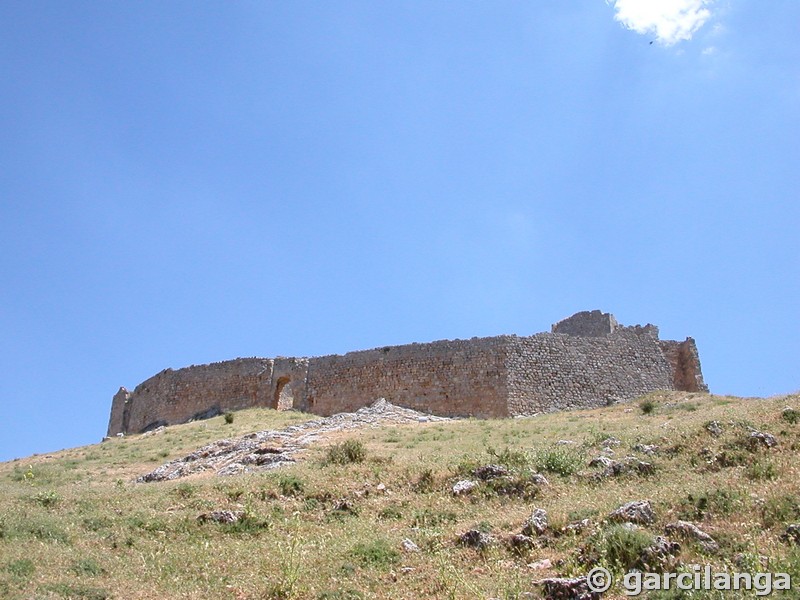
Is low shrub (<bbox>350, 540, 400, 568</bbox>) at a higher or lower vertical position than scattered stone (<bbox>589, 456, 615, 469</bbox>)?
lower

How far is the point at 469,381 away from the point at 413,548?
15.0 metres

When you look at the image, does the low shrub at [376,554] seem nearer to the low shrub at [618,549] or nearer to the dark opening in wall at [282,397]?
the low shrub at [618,549]

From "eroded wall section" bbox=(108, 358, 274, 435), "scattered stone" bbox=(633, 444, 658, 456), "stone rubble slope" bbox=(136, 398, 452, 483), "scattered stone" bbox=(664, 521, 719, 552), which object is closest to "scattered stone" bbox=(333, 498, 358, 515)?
"stone rubble slope" bbox=(136, 398, 452, 483)

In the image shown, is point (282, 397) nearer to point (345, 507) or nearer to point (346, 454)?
point (346, 454)

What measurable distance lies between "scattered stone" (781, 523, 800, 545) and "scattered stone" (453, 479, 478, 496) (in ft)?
13.1

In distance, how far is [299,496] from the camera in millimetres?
9836

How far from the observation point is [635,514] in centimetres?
Result: 728

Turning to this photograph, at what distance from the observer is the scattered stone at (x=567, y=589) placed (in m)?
5.94

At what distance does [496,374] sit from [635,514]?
14781 millimetres

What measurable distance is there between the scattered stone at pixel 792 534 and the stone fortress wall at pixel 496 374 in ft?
49.7

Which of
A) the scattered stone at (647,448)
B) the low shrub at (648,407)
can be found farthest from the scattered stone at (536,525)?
the low shrub at (648,407)

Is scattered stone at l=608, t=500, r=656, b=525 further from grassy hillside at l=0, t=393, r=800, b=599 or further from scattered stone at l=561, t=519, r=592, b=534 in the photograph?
scattered stone at l=561, t=519, r=592, b=534

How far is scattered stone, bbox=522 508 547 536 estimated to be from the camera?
7.44m

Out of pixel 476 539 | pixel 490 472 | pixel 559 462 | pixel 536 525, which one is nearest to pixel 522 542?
pixel 536 525
